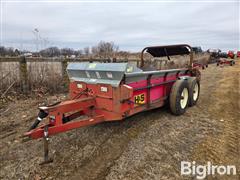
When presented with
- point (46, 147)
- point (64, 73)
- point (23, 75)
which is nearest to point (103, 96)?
point (46, 147)

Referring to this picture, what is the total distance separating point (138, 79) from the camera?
12.2ft

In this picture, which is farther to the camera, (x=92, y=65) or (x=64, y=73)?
(x=64, y=73)

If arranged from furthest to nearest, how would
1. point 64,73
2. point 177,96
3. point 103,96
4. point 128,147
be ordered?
point 64,73 < point 177,96 < point 103,96 < point 128,147

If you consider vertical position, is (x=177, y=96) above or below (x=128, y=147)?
above

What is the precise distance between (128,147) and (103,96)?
94 centimetres

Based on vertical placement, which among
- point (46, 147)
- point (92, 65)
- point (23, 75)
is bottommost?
point (46, 147)

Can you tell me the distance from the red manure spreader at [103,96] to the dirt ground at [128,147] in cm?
35

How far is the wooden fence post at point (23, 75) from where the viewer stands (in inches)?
259

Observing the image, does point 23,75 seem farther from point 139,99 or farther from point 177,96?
point 177,96

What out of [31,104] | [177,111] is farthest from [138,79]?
[31,104]

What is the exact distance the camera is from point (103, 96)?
11.5ft

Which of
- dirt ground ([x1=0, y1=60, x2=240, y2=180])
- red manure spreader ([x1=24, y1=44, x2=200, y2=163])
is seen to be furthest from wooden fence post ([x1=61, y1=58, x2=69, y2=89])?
red manure spreader ([x1=24, y1=44, x2=200, y2=163])

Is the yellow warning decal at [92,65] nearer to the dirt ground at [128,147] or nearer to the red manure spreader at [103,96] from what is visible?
the red manure spreader at [103,96]

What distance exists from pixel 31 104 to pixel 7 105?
62 centimetres
